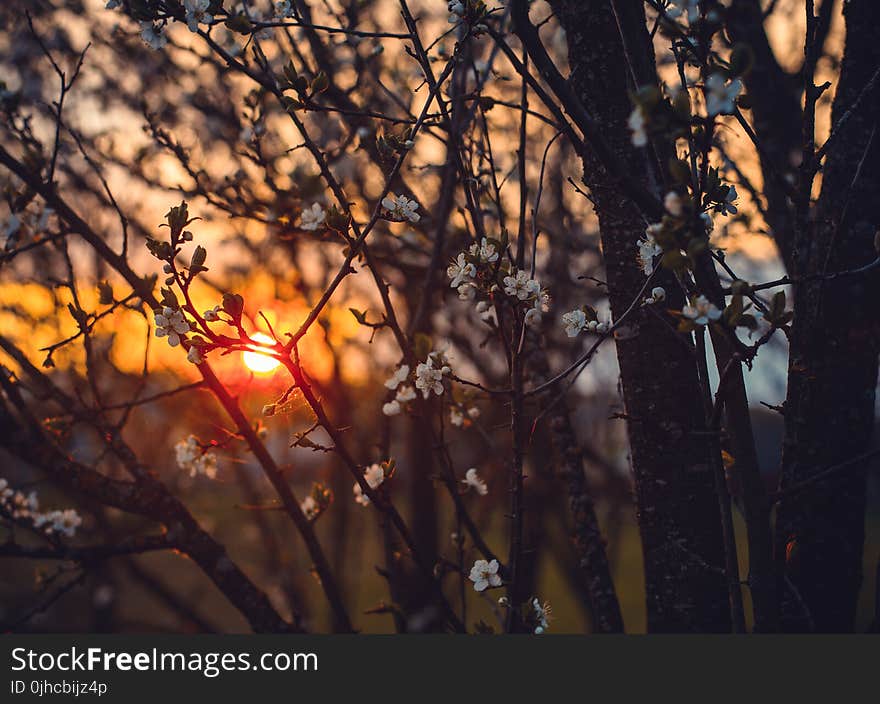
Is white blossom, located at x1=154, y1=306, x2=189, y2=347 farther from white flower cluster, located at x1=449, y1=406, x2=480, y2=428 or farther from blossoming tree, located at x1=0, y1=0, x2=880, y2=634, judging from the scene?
white flower cluster, located at x1=449, y1=406, x2=480, y2=428

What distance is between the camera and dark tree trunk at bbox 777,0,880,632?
7.61 ft

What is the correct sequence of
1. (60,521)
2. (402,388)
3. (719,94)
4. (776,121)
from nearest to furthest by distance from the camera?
(719,94) → (402,388) → (60,521) → (776,121)

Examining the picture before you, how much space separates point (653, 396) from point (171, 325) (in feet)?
4.42

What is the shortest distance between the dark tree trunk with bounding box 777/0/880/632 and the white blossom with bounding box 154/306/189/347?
1.88 metres

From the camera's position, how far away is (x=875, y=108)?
233cm

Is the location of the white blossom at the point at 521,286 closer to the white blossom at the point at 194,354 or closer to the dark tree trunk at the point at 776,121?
the white blossom at the point at 194,354

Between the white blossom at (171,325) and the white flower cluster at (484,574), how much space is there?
1013 millimetres

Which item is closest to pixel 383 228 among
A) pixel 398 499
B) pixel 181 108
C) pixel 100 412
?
pixel 100 412

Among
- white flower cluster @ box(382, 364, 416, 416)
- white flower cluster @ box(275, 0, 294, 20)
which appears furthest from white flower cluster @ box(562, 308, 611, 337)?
white flower cluster @ box(275, 0, 294, 20)

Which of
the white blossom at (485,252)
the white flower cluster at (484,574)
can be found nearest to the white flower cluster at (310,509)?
the white flower cluster at (484,574)

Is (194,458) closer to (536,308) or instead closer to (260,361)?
(260,361)

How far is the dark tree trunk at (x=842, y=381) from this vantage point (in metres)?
2.32

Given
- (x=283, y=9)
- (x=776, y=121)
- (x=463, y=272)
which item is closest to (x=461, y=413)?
(x=463, y=272)

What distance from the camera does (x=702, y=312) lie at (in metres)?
1.42
